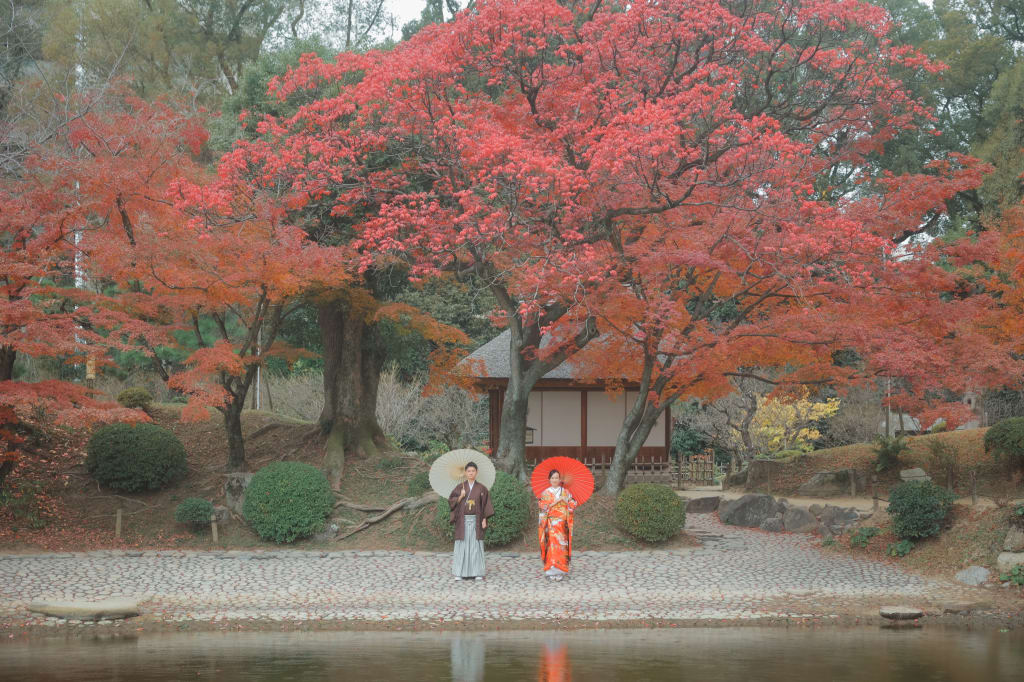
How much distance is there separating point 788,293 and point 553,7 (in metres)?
5.64

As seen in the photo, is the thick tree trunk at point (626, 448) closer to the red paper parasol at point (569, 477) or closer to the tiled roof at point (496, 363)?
the red paper parasol at point (569, 477)

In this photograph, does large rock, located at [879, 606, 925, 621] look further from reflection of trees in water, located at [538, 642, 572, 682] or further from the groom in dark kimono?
the groom in dark kimono

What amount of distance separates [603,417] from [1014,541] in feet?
36.0

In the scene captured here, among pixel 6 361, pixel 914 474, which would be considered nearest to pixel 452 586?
pixel 6 361

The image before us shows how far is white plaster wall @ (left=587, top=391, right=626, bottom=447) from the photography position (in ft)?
71.7

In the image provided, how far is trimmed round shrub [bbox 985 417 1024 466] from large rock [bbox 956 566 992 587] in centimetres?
698

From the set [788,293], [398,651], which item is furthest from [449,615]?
[788,293]

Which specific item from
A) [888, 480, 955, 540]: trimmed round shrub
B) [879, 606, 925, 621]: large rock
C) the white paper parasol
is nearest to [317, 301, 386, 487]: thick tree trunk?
the white paper parasol

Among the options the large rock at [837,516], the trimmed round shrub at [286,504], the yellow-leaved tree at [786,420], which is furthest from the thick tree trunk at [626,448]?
the yellow-leaved tree at [786,420]

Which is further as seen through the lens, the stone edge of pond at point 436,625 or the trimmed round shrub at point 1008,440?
the trimmed round shrub at point 1008,440

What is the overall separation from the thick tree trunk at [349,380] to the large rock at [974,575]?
10.4 meters

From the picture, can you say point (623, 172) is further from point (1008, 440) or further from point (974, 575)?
point (1008, 440)

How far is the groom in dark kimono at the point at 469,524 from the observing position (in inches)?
468

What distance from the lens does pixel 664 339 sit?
1507 cm
